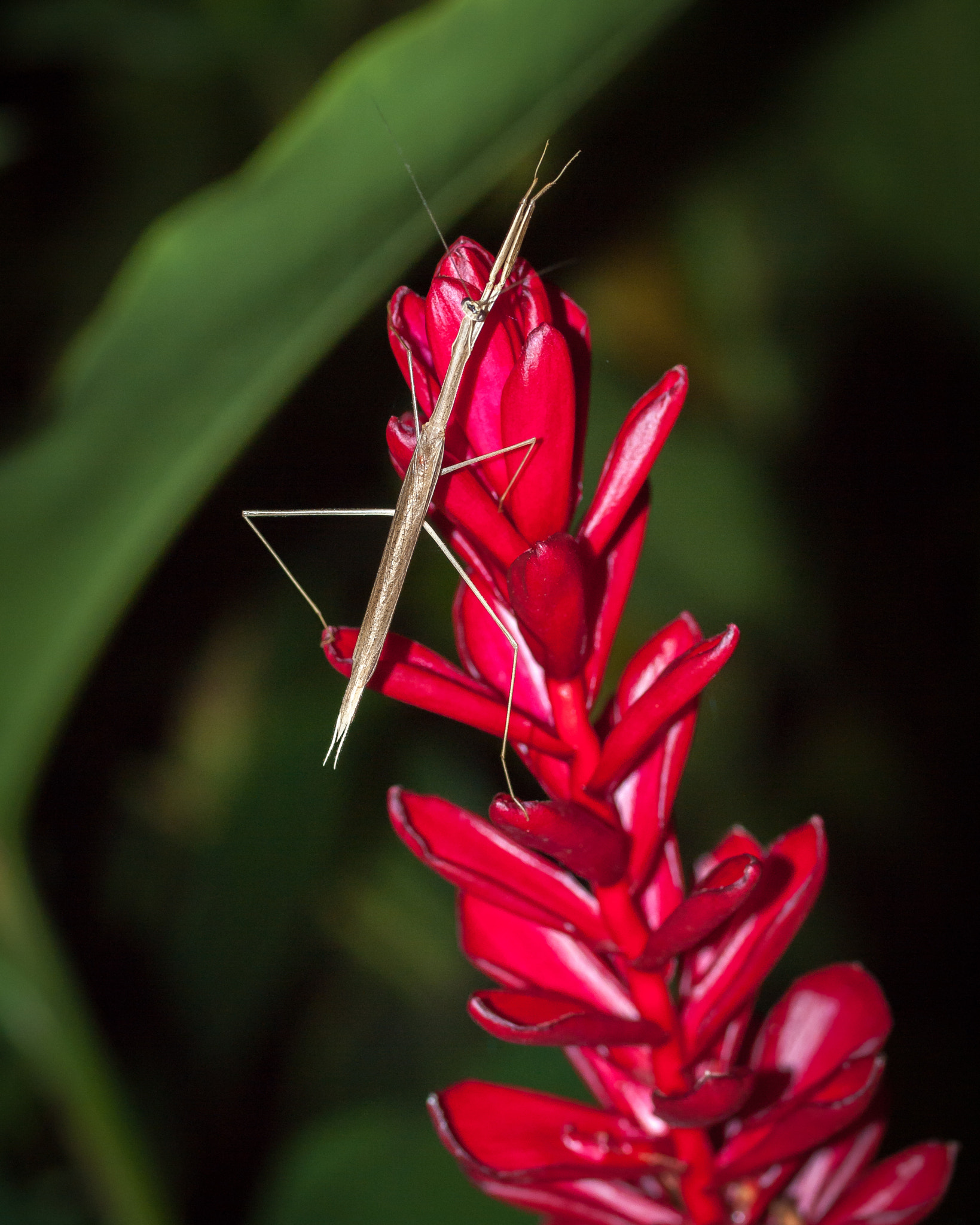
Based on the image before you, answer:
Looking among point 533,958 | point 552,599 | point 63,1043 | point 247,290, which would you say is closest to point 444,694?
point 552,599

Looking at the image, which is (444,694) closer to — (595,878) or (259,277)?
(595,878)

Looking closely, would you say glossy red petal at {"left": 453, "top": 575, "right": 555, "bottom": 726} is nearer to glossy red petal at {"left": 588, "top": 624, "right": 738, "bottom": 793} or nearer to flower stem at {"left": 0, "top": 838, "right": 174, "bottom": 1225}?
glossy red petal at {"left": 588, "top": 624, "right": 738, "bottom": 793}

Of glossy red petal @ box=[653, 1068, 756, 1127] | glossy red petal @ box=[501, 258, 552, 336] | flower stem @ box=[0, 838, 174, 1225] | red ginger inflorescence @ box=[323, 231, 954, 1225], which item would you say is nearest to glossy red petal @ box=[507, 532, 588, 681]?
red ginger inflorescence @ box=[323, 231, 954, 1225]

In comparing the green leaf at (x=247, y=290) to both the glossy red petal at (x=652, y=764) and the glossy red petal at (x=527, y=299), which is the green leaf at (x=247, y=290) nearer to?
the glossy red petal at (x=527, y=299)

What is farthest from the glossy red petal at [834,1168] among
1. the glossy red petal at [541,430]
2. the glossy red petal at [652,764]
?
the glossy red petal at [541,430]

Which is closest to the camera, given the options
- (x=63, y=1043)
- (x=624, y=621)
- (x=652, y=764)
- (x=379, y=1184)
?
(x=652, y=764)

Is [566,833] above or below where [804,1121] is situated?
above
